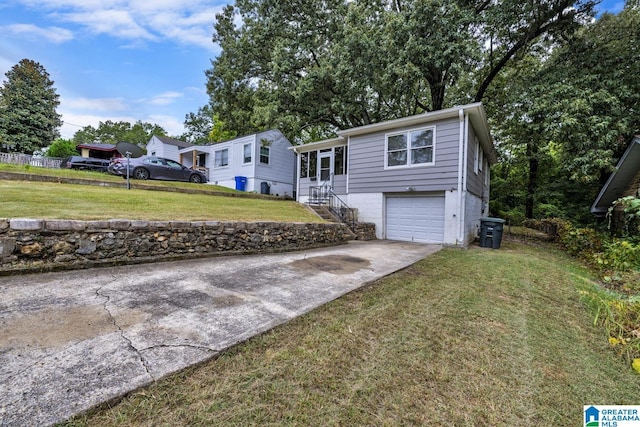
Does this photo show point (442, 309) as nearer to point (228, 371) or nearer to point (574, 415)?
point (574, 415)

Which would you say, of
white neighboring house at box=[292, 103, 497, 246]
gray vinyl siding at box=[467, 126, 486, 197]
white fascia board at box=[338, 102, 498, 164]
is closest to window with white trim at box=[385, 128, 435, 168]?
white neighboring house at box=[292, 103, 497, 246]

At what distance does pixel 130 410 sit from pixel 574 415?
2732 millimetres

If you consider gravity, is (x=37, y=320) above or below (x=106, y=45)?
below

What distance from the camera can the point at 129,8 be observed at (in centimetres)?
873

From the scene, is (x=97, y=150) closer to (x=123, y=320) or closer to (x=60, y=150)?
(x=60, y=150)

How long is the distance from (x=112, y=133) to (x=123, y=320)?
52.1 metres

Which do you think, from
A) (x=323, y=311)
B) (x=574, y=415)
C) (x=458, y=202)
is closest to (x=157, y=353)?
(x=323, y=311)

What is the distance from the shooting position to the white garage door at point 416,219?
9.50 meters

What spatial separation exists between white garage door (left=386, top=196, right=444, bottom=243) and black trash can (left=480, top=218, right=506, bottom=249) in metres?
1.35

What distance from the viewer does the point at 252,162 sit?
659 inches

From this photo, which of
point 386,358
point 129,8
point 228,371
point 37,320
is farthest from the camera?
point 129,8

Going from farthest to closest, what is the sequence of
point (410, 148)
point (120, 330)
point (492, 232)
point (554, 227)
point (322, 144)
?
point (322, 144) < point (554, 227) < point (410, 148) < point (492, 232) < point (120, 330)

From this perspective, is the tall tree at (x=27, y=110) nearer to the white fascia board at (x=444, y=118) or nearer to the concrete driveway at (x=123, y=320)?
the white fascia board at (x=444, y=118)

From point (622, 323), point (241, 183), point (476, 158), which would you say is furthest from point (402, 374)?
point (241, 183)
